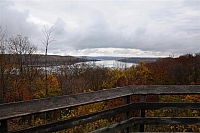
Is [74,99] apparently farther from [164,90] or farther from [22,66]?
[22,66]

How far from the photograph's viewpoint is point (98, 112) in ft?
8.77

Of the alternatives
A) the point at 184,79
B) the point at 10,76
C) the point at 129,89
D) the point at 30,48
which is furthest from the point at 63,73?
the point at 129,89

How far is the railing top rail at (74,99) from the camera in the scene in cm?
203

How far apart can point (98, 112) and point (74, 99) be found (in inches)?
15.3

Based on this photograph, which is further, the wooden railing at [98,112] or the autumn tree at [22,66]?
the autumn tree at [22,66]

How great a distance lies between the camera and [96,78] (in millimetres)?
48594

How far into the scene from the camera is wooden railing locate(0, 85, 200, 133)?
6.73 ft

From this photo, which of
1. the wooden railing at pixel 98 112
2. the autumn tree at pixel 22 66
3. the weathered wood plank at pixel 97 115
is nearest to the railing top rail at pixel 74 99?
the wooden railing at pixel 98 112

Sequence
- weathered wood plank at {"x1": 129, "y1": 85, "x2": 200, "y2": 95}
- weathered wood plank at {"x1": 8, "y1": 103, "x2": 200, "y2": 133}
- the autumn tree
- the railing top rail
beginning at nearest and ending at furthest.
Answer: the railing top rail
weathered wood plank at {"x1": 8, "y1": 103, "x2": 200, "y2": 133}
weathered wood plank at {"x1": 129, "y1": 85, "x2": 200, "y2": 95}
the autumn tree

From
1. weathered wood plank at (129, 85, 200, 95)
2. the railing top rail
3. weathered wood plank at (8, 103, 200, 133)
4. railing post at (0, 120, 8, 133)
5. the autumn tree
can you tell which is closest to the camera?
railing post at (0, 120, 8, 133)

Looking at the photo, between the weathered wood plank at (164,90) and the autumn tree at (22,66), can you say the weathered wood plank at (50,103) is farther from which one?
the autumn tree at (22,66)

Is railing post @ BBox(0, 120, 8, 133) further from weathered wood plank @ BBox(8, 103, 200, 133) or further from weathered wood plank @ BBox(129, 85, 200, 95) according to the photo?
weathered wood plank @ BBox(129, 85, 200, 95)

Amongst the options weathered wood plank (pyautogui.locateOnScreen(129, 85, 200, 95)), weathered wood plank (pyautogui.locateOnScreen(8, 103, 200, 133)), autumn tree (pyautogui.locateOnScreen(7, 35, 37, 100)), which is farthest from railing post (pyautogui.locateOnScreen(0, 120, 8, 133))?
autumn tree (pyautogui.locateOnScreen(7, 35, 37, 100))

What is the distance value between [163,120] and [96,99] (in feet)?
3.78
